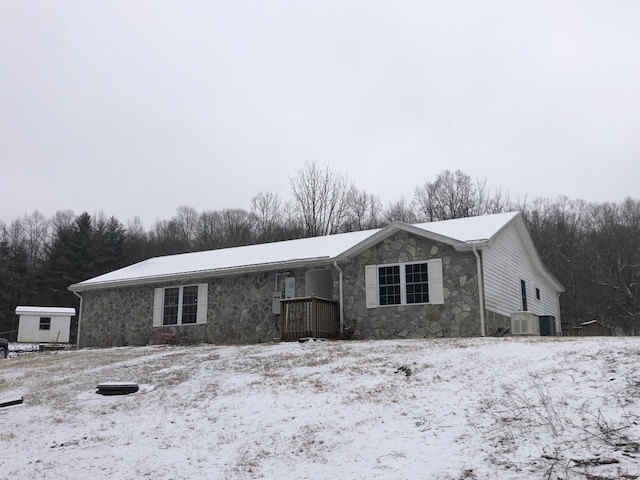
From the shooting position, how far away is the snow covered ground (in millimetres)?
5984

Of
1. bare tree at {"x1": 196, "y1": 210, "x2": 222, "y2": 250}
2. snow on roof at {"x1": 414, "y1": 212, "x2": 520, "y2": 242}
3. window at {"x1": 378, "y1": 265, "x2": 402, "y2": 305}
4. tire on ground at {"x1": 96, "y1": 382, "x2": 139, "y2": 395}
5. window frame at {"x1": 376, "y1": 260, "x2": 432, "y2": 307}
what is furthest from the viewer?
bare tree at {"x1": 196, "y1": 210, "x2": 222, "y2": 250}

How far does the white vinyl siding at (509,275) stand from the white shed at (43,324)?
2743 centimetres

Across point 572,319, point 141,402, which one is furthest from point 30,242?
point 141,402

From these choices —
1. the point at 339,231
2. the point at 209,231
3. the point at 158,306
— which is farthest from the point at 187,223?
the point at 158,306

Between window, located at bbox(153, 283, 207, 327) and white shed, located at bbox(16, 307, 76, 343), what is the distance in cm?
1758

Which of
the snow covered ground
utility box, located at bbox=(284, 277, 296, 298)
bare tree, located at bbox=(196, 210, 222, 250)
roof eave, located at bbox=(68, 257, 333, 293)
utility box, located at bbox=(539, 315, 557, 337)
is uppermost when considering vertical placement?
bare tree, located at bbox=(196, 210, 222, 250)

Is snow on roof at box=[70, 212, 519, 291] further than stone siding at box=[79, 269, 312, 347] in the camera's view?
No

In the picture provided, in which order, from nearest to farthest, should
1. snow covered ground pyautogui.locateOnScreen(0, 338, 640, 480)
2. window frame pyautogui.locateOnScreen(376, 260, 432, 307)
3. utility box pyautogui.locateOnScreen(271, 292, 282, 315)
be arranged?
snow covered ground pyautogui.locateOnScreen(0, 338, 640, 480) → window frame pyautogui.locateOnScreen(376, 260, 432, 307) → utility box pyautogui.locateOnScreen(271, 292, 282, 315)

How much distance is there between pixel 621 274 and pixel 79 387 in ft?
106

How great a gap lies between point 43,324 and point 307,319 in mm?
25170

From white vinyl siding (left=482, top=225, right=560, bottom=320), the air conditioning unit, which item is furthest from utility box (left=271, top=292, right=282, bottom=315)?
the air conditioning unit

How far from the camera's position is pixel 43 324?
35.4m

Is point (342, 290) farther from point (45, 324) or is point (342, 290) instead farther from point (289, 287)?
point (45, 324)

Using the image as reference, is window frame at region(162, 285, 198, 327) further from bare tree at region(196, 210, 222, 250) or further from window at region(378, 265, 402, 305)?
bare tree at region(196, 210, 222, 250)
